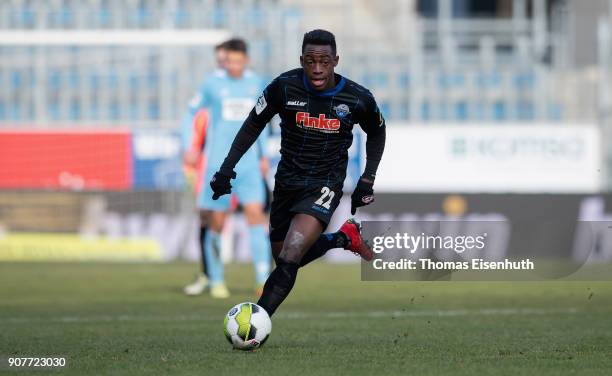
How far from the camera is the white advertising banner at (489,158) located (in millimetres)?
22312

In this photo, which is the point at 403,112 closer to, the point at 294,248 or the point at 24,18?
the point at 24,18

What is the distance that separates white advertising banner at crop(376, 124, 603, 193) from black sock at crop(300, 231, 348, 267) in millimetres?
14419

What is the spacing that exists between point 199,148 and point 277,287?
692 centimetres

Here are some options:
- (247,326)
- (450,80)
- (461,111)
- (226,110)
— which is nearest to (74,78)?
(450,80)

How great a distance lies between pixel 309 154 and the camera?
7555mm

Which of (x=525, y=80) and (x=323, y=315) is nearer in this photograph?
(x=323, y=315)

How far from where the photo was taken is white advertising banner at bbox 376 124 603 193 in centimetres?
2231

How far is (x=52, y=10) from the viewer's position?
913 inches

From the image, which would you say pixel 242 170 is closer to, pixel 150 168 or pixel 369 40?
pixel 150 168

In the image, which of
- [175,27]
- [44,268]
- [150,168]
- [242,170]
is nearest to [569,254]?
[242,170]

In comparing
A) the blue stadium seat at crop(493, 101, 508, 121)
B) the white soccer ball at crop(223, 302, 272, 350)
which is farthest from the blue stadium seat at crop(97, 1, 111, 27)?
the white soccer ball at crop(223, 302, 272, 350)

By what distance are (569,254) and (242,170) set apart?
5.31 meters

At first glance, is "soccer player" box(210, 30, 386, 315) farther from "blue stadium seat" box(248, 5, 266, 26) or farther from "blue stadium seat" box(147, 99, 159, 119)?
"blue stadium seat" box(248, 5, 266, 26)

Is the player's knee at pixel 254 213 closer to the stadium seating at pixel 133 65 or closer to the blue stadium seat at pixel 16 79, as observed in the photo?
the stadium seating at pixel 133 65
